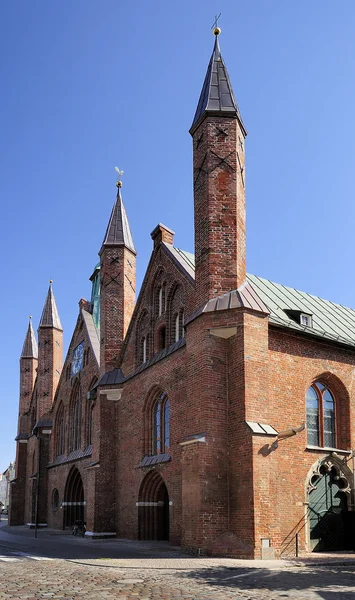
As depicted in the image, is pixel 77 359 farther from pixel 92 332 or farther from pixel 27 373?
pixel 27 373

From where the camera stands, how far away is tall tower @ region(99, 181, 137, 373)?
95.2 feet

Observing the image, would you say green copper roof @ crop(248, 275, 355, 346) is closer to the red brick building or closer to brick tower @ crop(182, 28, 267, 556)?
the red brick building

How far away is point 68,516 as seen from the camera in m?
35.7

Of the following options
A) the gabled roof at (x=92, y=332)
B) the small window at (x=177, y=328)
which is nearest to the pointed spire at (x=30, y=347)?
the gabled roof at (x=92, y=332)

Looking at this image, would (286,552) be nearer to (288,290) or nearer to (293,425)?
(293,425)

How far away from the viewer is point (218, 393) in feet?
61.6

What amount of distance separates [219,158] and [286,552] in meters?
12.3

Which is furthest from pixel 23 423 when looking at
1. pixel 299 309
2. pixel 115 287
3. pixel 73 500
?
pixel 299 309

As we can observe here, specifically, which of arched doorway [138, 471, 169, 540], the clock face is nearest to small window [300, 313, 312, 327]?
arched doorway [138, 471, 169, 540]

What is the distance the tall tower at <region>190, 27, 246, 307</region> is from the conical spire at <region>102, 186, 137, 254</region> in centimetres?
934

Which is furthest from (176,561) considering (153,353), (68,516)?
(68,516)

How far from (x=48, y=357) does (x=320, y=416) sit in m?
25.4

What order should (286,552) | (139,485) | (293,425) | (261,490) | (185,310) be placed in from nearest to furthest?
1. (261,490)
2. (286,552)
3. (293,425)
4. (185,310)
5. (139,485)

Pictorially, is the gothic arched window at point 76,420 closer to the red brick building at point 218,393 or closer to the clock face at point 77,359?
the clock face at point 77,359
